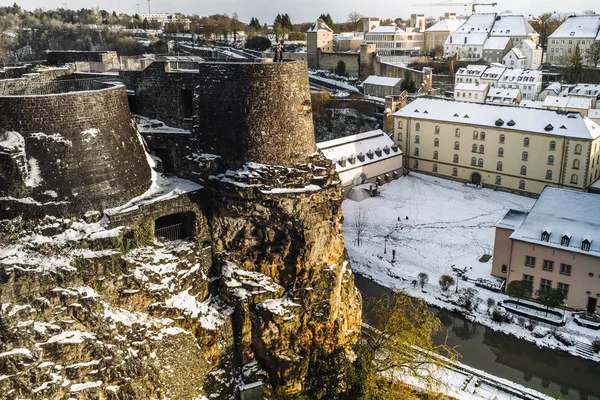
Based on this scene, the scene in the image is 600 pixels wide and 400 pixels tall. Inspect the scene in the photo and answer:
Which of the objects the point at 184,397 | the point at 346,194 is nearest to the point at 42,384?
the point at 184,397

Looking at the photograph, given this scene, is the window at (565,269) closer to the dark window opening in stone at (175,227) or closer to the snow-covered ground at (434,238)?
the snow-covered ground at (434,238)

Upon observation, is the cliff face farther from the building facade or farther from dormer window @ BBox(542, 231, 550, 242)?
dormer window @ BBox(542, 231, 550, 242)

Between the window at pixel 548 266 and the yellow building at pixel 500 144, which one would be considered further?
the yellow building at pixel 500 144

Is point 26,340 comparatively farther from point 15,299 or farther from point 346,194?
point 346,194

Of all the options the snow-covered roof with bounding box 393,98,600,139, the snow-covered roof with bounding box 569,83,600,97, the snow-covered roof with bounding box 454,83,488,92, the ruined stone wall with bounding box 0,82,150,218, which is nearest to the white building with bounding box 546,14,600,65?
the snow-covered roof with bounding box 569,83,600,97

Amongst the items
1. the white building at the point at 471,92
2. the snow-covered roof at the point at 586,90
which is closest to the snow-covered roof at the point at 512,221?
the white building at the point at 471,92

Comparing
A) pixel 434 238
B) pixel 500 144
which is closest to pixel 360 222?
pixel 434 238

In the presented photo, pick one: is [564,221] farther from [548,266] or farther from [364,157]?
[364,157]
